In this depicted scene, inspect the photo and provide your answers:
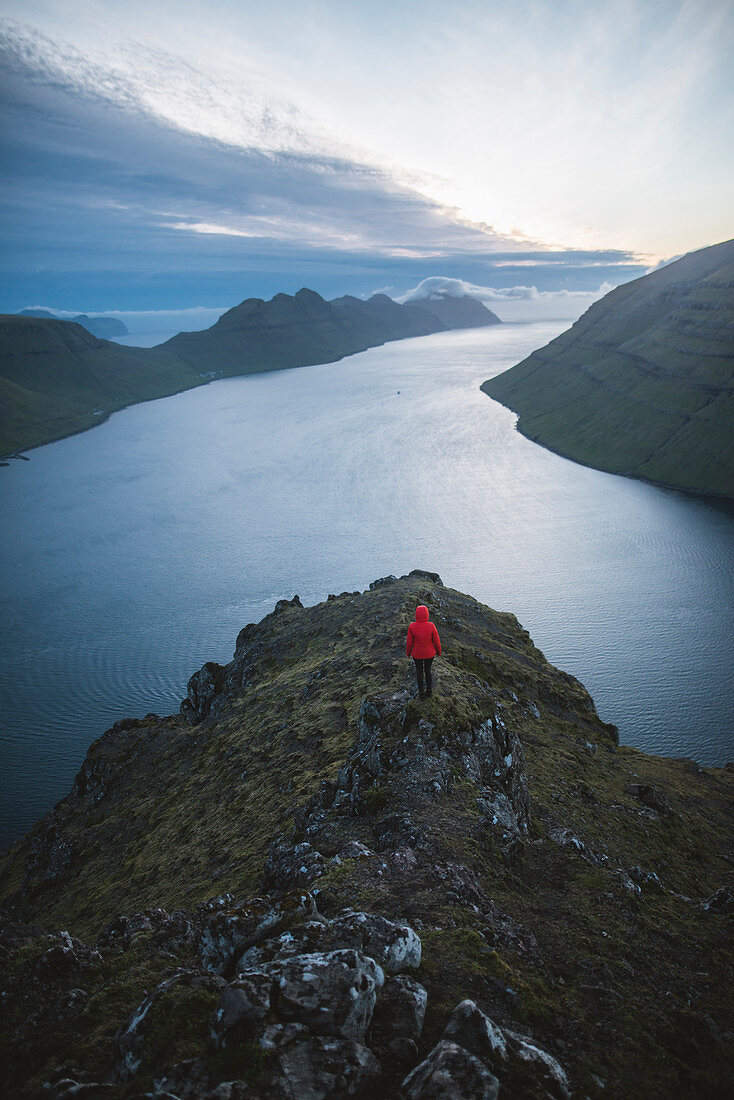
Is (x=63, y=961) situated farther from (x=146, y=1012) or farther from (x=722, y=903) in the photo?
(x=722, y=903)

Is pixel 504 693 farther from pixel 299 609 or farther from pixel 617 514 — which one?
pixel 617 514

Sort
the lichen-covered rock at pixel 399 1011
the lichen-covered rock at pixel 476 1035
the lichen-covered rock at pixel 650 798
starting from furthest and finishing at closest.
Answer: the lichen-covered rock at pixel 650 798, the lichen-covered rock at pixel 399 1011, the lichen-covered rock at pixel 476 1035

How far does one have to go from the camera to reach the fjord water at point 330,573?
2800 inches

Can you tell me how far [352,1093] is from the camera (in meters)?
9.94

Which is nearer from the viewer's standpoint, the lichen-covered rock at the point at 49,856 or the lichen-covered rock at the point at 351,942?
the lichen-covered rock at the point at 351,942

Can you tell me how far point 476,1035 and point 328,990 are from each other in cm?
309

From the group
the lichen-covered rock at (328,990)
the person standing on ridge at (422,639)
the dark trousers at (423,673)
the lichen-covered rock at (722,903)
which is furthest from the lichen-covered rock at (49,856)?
the lichen-covered rock at (722,903)

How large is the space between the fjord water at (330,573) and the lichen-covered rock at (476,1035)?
58.4 metres

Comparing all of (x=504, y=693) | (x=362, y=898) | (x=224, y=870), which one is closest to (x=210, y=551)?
(x=504, y=693)

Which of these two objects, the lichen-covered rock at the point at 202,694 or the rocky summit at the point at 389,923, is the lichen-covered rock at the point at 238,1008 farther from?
the lichen-covered rock at the point at 202,694

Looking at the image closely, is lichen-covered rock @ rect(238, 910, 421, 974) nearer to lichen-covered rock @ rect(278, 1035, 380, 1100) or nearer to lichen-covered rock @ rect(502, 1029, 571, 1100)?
lichen-covered rock @ rect(278, 1035, 380, 1100)

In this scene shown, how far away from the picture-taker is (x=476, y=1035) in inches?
432

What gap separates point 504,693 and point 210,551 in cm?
9583

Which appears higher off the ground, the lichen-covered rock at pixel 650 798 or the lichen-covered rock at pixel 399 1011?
the lichen-covered rock at pixel 399 1011
